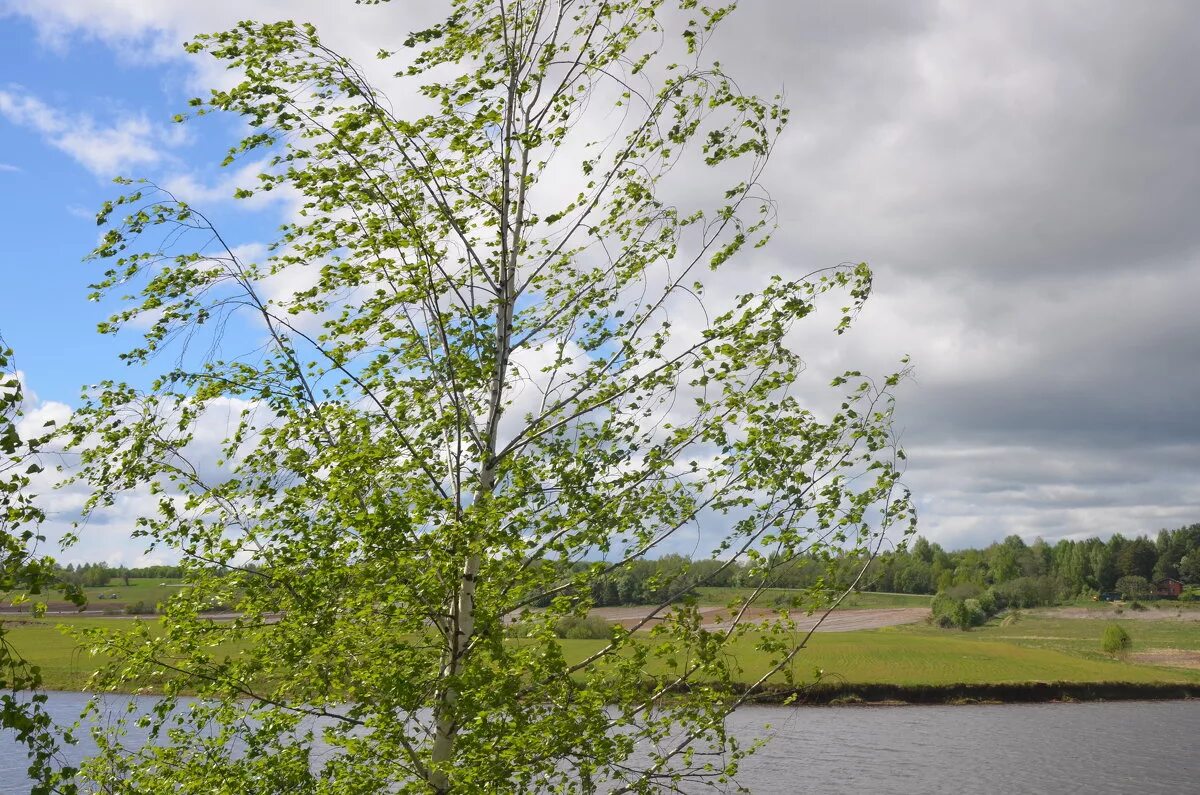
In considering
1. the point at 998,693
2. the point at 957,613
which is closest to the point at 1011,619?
the point at 957,613

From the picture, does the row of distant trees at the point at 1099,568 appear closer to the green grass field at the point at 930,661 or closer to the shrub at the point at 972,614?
the shrub at the point at 972,614

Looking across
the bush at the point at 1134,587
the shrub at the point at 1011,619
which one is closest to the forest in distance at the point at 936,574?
the bush at the point at 1134,587

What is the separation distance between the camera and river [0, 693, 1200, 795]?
118 feet

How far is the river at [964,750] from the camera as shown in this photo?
36.0 metres

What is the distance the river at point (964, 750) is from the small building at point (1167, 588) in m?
125

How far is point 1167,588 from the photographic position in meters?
172

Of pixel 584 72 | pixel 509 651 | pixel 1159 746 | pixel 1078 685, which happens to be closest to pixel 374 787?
pixel 509 651

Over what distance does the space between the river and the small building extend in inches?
4937

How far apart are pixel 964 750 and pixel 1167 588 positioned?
15603cm

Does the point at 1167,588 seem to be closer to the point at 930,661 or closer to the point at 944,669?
the point at 930,661

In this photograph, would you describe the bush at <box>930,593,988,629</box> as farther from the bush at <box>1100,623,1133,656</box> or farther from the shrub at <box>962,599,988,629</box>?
the bush at <box>1100,623,1133,656</box>

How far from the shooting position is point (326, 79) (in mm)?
8594

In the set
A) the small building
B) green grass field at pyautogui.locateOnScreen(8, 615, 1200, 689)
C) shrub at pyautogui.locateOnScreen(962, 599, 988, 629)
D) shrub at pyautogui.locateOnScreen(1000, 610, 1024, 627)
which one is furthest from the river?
the small building

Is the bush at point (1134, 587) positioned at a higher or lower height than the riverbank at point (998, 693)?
higher
